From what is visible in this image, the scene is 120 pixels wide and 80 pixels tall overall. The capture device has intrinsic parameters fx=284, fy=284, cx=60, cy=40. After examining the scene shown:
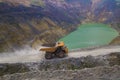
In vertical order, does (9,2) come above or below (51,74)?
above

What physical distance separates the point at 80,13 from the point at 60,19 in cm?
2975

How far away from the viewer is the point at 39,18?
7919cm

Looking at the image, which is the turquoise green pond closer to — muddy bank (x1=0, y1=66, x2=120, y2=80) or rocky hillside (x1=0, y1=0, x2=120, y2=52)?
rocky hillside (x1=0, y1=0, x2=120, y2=52)

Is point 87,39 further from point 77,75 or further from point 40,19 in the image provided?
point 77,75

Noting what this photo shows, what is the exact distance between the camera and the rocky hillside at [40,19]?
56.9 metres

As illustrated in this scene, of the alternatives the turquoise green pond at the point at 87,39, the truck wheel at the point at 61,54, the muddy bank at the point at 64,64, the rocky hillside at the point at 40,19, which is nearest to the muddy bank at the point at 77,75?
the muddy bank at the point at 64,64

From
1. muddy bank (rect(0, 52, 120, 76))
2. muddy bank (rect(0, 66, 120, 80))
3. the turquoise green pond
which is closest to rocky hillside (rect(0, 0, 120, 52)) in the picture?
the turquoise green pond

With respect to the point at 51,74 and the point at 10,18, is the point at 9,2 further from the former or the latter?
the point at 51,74

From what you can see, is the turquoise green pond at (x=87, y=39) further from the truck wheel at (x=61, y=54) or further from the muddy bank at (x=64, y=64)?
the muddy bank at (x=64, y=64)

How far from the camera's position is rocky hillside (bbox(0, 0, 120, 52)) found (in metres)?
56.9

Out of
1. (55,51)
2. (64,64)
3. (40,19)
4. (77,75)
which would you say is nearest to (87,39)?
(40,19)

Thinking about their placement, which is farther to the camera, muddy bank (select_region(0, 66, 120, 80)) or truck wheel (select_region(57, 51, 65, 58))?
truck wheel (select_region(57, 51, 65, 58))

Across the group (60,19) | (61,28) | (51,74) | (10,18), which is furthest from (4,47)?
(60,19)

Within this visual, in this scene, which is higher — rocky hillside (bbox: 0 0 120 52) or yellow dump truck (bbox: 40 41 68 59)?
rocky hillside (bbox: 0 0 120 52)
